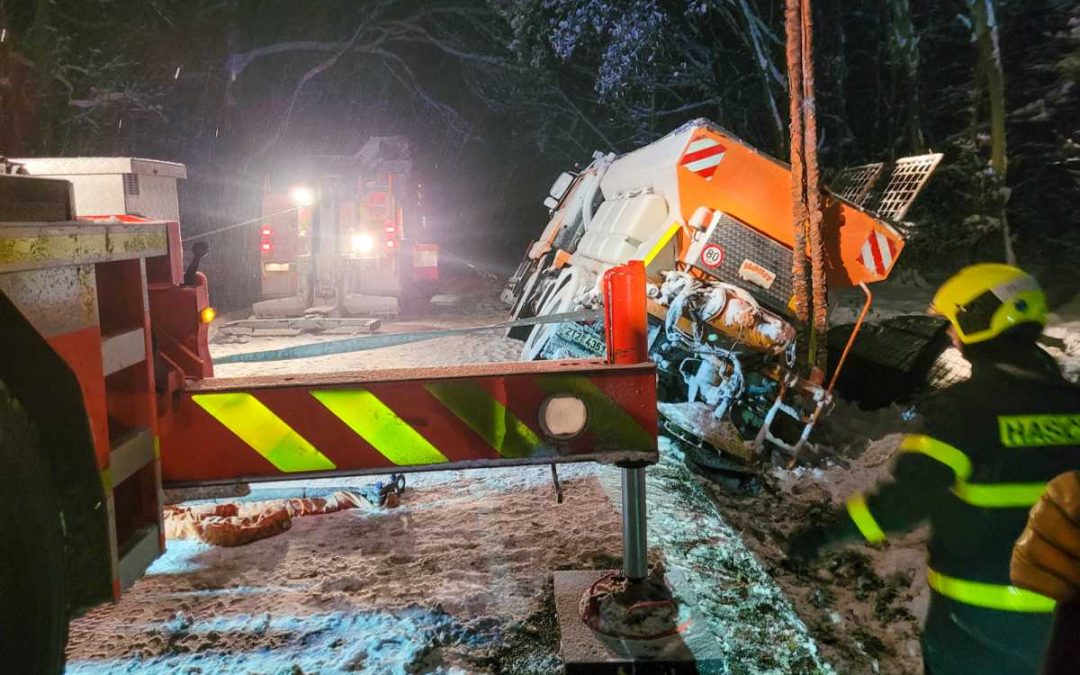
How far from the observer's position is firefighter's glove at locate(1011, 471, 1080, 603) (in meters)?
1.18

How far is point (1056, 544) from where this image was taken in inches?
47.0

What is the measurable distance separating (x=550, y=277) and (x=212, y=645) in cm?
674

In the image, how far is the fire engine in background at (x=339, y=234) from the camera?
42.1ft

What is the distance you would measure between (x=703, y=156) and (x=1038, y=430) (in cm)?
407

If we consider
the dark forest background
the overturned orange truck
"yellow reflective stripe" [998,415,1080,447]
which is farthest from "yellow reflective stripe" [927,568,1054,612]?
the dark forest background

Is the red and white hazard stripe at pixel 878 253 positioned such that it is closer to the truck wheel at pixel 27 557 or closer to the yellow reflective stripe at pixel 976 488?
the yellow reflective stripe at pixel 976 488

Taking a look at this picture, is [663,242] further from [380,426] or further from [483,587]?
[380,426]

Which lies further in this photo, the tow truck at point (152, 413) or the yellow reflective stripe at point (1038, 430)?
the yellow reflective stripe at point (1038, 430)

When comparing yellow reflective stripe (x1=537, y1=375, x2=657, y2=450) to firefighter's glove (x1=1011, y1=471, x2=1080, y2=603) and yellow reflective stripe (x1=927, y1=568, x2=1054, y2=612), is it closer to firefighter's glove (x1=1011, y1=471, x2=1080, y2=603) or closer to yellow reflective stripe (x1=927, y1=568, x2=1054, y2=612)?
yellow reflective stripe (x1=927, y1=568, x2=1054, y2=612)

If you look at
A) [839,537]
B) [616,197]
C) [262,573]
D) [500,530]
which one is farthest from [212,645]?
[616,197]

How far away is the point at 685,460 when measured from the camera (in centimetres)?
533

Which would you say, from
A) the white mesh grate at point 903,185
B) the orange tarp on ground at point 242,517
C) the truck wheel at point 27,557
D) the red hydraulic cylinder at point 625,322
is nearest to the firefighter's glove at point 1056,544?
the red hydraulic cylinder at point 625,322

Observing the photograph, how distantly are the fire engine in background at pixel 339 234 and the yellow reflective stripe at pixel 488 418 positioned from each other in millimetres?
10847

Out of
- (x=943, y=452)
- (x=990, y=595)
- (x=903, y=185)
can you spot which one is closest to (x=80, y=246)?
(x=943, y=452)
